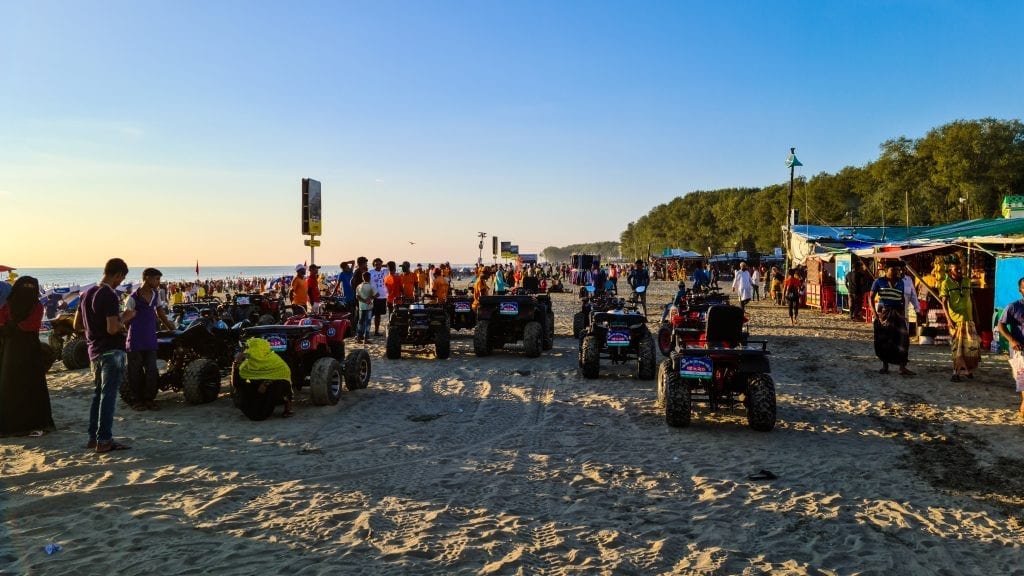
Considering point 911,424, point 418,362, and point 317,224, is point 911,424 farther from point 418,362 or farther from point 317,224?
point 317,224

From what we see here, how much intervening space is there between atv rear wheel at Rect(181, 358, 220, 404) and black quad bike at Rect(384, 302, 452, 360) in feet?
12.0

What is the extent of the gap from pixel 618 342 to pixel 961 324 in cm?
522

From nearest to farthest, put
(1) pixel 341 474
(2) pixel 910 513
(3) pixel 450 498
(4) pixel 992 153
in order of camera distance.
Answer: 1. (2) pixel 910 513
2. (3) pixel 450 498
3. (1) pixel 341 474
4. (4) pixel 992 153

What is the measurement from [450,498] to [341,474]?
3.66 ft

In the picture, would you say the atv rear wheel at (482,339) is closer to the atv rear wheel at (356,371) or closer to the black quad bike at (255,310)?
the atv rear wheel at (356,371)

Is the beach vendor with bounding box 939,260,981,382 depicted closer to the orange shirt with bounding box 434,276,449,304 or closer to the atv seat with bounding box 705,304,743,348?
the atv seat with bounding box 705,304,743,348

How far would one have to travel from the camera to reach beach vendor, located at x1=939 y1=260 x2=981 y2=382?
30.9 ft

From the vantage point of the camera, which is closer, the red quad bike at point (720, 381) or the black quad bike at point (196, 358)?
the red quad bike at point (720, 381)

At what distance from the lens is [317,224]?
13.5 metres

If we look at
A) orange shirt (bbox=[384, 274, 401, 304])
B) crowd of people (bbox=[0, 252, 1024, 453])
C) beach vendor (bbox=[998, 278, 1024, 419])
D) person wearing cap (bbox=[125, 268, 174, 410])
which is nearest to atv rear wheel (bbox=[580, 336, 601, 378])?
crowd of people (bbox=[0, 252, 1024, 453])

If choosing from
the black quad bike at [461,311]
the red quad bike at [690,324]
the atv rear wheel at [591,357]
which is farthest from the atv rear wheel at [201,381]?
the red quad bike at [690,324]

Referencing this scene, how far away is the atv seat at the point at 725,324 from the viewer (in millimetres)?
7613

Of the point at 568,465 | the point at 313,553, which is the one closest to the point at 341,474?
the point at 313,553

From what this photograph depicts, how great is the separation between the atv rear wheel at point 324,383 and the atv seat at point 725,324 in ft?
15.3
